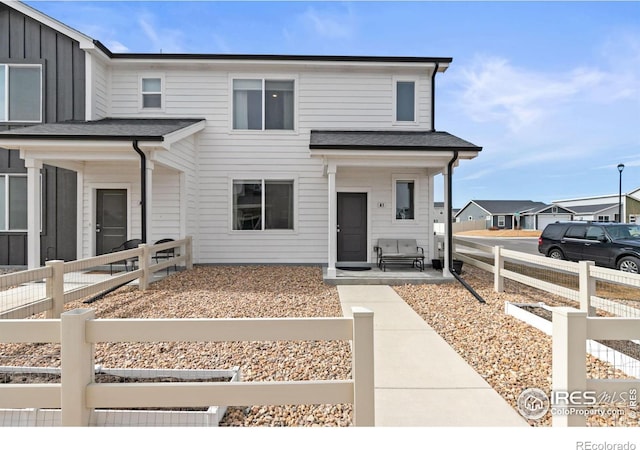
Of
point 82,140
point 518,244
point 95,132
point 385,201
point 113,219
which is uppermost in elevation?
point 95,132

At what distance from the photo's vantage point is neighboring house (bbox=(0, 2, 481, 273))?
9.89 metres

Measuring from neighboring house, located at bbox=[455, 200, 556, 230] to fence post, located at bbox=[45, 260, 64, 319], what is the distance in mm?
47557

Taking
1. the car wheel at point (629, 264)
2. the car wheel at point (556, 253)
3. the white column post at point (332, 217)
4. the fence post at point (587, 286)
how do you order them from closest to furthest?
the fence post at point (587, 286) → the white column post at point (332, 217) → the car wheel at point (629, 264) → the car wheel at point (556, 253)

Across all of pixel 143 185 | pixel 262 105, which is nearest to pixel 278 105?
pixel 262 105

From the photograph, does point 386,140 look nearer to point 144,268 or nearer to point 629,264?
point 144,268

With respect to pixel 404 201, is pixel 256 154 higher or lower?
higher

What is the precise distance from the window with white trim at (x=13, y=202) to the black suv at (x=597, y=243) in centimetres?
1743

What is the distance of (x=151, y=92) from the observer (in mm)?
10492

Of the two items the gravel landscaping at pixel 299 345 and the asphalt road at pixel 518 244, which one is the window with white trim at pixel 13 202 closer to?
the gravel landscaping at pixel 299 345

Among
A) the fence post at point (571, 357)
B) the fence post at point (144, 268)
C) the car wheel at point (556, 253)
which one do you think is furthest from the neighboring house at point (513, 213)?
the fence post at point (571, 357)

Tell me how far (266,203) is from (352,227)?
2.67 meters

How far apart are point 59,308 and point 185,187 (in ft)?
16.6

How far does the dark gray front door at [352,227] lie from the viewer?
33.7 feet

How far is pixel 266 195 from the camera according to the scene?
409 inches
